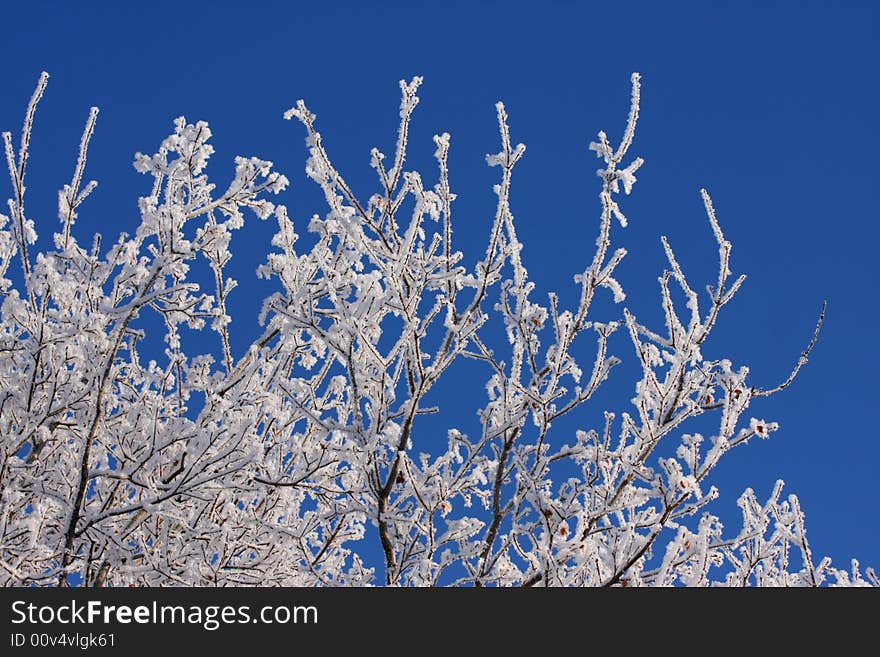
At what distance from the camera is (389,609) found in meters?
3.40

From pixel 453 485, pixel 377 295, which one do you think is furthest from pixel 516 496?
pixel 377 295

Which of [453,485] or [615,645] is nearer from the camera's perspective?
[615,645]

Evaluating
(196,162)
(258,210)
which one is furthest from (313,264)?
(196,162)

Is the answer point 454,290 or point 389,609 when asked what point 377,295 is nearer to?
point 454,290

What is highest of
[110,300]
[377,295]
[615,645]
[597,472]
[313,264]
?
[313,264]

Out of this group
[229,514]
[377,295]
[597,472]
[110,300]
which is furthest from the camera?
[229,514]

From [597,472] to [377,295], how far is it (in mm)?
1604

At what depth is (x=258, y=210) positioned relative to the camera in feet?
14.1

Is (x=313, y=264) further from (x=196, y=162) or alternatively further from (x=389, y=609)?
(x=389, y=609)

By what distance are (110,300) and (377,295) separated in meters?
1.36

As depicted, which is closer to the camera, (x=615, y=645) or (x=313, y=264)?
(x=615, y=645)

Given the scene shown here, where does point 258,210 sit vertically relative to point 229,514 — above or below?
above

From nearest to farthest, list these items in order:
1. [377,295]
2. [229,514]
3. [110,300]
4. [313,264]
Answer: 1. [377,295]
2. [110,300]
3. [313,264]
4. [229,514]

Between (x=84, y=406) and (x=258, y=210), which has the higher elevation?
(x=258, y=210)
